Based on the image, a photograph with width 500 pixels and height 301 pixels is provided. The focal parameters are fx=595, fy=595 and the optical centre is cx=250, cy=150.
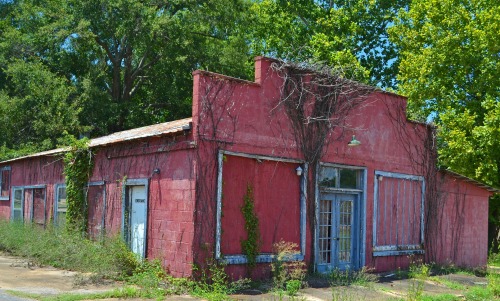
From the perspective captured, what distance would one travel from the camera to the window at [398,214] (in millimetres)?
16531

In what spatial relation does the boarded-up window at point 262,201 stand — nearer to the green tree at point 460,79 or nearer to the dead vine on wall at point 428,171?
the dead vine on wall at point 428,171

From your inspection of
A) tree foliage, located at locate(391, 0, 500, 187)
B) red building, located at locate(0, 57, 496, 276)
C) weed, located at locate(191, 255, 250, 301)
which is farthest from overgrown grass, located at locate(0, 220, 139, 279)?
tree foliage, located at locate(391, 0, 500, 187)

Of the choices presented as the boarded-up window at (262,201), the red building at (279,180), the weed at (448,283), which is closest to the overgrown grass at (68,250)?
the red building at (279,180)

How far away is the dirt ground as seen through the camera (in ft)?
37.9

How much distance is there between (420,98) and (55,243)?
1630 cm

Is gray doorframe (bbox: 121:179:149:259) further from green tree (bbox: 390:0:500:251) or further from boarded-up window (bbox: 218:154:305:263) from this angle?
green tree (bbox: 390:0:500:251)

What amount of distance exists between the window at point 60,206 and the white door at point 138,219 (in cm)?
416

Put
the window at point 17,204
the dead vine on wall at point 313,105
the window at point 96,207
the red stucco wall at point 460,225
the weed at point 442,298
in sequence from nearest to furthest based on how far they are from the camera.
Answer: the weed at point 442,298 → the dead vine on wall at point 313,105 → the window at point 96,207 → the red stucco wall at point 460,225 → the window at point 17,204

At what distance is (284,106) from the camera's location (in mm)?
14219

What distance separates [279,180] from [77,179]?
20.6ft

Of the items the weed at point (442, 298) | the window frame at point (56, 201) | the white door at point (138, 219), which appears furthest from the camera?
the window frame at point (56, 201)

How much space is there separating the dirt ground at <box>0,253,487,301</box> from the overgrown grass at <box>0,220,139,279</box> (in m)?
0.29

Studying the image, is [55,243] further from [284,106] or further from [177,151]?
[284,106]

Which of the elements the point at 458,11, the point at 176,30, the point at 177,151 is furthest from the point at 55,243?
the point at 458,11
